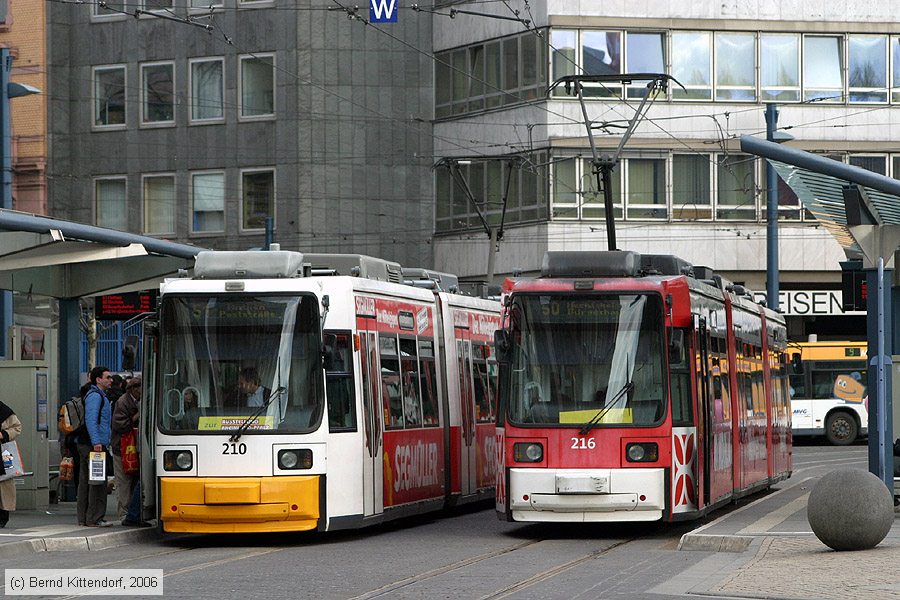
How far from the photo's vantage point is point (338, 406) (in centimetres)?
1731

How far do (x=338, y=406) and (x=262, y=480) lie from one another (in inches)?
43.9

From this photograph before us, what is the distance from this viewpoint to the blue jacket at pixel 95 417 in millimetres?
18562

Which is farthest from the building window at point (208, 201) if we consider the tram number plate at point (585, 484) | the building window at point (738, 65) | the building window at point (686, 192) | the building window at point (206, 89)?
the tram number plate at point (585, 484)

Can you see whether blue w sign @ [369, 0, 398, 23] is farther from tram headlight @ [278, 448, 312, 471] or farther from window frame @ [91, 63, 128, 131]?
window frame @ [91, 63, 128, 131]

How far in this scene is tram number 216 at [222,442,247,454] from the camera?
16.9m

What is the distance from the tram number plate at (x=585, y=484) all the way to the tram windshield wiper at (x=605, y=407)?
18.2 inches

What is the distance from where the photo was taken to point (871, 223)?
18.6m

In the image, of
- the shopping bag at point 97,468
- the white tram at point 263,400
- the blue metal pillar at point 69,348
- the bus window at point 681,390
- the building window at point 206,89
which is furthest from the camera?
the building window at point 206,89

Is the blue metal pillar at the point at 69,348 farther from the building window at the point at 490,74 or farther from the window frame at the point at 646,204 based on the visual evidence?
the window frame at the point at 646,204

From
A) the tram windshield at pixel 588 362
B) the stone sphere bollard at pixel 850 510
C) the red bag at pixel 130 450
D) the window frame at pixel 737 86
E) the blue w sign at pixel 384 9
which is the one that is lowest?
the stone sphere bollard at pixel 850 510

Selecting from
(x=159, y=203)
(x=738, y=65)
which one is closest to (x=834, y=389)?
(x=738, y=65)

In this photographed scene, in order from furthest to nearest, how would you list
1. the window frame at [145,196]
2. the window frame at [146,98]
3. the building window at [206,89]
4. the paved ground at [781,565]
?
the window frame at [145,196] → the window frame at [146,98] → the building window at [206,89] → the paved ground at [781,565]

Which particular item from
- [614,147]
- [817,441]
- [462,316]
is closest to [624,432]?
[462,316]

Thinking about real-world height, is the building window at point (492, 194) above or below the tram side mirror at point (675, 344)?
above
